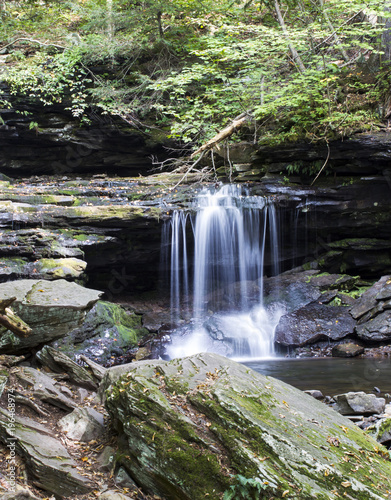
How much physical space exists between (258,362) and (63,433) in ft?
20.5

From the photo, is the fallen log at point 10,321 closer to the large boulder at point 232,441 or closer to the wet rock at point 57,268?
the large boulder at point 232,441

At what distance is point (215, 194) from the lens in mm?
11539

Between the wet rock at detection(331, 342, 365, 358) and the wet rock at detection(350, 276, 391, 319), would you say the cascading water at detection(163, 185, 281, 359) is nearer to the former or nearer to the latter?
the wet rock at detection(331, 342, 365, 358)

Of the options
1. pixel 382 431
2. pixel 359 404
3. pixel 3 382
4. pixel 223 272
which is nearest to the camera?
pixel 3 382

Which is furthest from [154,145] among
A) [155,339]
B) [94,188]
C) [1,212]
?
[155,339]

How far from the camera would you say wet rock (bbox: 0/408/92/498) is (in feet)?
10.2

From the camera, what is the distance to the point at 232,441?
3000 mm

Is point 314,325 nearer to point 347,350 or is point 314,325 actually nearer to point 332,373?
point 347,350

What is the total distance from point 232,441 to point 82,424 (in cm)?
181

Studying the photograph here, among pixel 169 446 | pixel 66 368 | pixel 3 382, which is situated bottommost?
pixel 66 368

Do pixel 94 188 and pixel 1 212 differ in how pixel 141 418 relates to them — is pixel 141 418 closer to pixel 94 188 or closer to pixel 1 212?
pixel 1 212

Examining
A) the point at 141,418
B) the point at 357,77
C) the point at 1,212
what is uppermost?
the point at 357,77

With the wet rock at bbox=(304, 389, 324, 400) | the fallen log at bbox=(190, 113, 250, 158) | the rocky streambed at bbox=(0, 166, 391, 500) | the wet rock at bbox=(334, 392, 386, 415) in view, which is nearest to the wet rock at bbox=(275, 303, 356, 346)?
the rocky streambed at bbox=(0, 166, 391, 500)

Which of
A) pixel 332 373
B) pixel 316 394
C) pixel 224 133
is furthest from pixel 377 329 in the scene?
pixel 224 133
